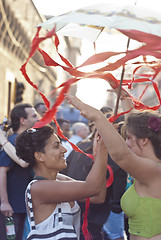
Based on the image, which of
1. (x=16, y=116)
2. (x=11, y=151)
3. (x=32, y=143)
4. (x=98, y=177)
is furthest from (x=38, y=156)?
(x=16, y=116)

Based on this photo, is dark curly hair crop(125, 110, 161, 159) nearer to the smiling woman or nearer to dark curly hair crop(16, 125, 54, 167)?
the smiling woman

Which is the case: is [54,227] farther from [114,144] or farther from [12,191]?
[12,191]

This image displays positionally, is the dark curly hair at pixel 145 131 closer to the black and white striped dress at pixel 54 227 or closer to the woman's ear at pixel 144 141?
the woman's ear at pixel 144 141

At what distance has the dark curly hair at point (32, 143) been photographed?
2.70m

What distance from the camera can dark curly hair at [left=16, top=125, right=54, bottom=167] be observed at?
2.70 meters

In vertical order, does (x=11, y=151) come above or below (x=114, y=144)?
below

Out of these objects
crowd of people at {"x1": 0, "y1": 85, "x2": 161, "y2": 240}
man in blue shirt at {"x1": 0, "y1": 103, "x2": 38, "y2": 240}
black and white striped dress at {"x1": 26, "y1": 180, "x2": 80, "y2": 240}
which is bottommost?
man in blue shirt at {"x1": 0, "y1": 103, "x2": 38, "y2": 240}

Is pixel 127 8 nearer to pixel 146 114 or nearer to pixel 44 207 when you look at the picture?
pixel 146 114

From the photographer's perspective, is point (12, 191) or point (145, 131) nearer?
point (145, 131)

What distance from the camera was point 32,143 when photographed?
2.71 metres

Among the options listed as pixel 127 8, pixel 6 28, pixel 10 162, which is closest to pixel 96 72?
pixel 127 8

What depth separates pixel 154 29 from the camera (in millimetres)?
1981

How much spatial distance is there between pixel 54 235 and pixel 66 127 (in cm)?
497

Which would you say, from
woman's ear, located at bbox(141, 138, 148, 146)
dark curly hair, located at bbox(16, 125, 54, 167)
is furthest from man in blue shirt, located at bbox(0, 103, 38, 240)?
woman's ear, located at bbox(141, 138, 148, 146)
